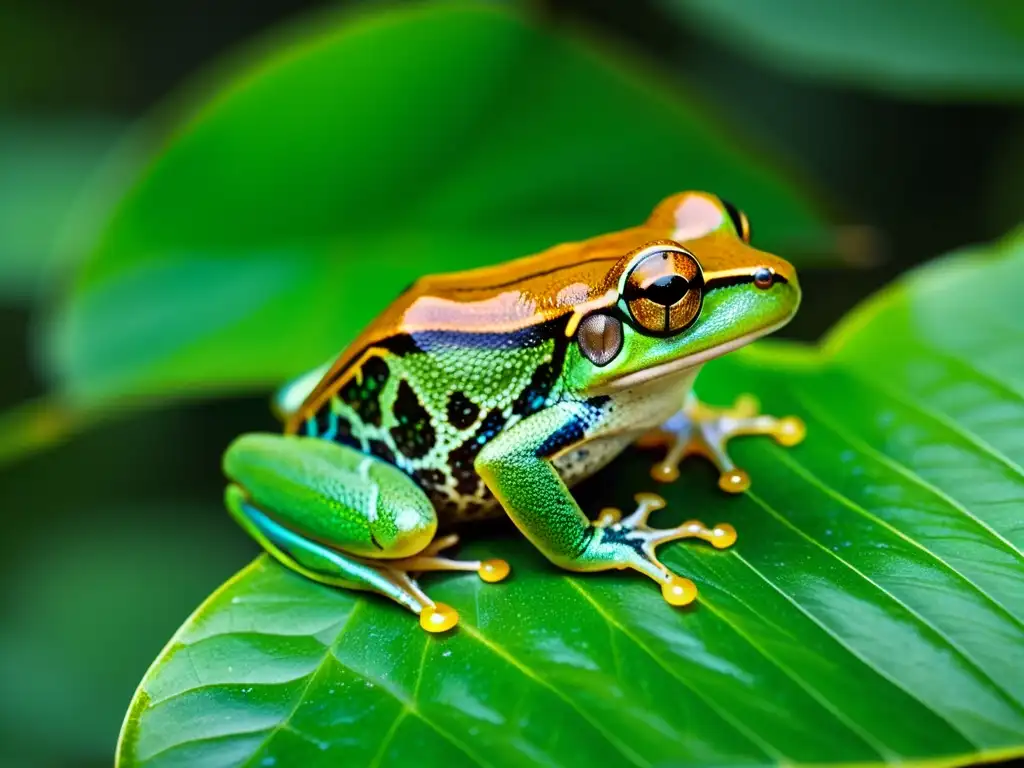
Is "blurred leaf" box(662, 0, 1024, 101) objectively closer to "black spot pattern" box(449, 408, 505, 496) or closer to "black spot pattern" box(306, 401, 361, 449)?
"black spot pattern" box(449, 408, 505, 496)

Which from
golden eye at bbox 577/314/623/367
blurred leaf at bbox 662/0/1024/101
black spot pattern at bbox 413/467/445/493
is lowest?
black spot pattern at bbox 413/467/445/493

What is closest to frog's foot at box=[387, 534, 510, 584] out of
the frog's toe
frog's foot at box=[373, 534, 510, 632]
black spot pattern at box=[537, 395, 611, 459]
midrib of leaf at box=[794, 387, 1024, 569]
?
frog's foot at box=[373, 534, 510, 632]

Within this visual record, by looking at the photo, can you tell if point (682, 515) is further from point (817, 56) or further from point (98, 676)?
point (98, 676)

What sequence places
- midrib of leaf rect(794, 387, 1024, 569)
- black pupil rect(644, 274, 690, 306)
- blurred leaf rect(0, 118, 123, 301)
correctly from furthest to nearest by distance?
1. blurred leaf rect(0, 118, 123, 301)
2. black pupil rect(644, 274, 690, 306)
3. midrib of leaf rect(794, 387, 1024, 569)

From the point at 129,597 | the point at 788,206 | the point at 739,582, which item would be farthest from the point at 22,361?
the point at 739,582

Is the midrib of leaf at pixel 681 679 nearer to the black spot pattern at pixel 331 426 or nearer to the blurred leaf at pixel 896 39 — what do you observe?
the black spot pattern at pixel 331 426

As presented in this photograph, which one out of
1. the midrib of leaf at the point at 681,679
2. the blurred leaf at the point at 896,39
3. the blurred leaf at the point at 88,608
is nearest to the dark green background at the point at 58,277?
the blurred leaf at the point at 88,608

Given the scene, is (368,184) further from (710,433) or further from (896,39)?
(896,39)
